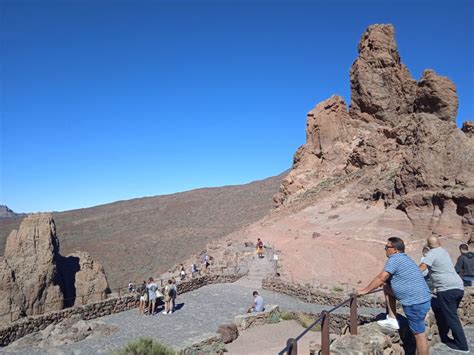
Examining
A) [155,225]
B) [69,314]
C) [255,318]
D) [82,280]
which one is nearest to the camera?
[255,318]

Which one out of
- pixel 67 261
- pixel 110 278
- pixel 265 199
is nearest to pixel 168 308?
pixel 67 261

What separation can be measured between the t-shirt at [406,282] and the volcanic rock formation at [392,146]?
1722 centimetres

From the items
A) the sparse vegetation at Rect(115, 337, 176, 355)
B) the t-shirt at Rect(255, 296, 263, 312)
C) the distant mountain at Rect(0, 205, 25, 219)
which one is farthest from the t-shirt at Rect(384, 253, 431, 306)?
the distant mountain at Rect(0, 205, 25, 219)

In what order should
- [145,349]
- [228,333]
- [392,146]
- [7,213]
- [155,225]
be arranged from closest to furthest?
1. [145,349]
2. [228,333]
3. [392,146]
4. [155,225]
5. [7,213]

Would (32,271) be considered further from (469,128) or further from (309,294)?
(469,128)

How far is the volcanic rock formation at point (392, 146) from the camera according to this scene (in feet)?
72.6

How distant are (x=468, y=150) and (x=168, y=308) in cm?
1864

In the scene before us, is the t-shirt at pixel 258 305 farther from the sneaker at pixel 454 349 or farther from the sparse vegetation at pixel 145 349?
the sneaker at pixel 454 349

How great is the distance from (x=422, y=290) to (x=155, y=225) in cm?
7139

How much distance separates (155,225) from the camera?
7394 centimetres

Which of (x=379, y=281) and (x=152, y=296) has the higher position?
(x=379, y=281)

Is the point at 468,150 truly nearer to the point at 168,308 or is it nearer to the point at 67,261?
the point at 168,308

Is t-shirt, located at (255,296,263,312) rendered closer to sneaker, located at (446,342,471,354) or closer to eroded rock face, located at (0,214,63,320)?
sneaker, located at (446,342,471,354)

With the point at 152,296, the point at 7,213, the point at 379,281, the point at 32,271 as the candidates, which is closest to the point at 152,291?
the point at 152,296
